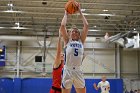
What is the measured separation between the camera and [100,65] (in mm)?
20656

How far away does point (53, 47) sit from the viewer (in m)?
20.4

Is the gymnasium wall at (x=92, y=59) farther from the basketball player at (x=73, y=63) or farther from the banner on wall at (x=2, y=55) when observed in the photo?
A: the basketball player at (x=73, y=63)

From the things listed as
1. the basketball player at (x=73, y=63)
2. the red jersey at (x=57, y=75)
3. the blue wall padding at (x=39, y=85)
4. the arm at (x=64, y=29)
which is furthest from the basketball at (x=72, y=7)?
the blue wall padding at (x=39, y=85)

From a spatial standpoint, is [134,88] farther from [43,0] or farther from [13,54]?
[43,0]

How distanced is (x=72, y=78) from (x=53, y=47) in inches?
613

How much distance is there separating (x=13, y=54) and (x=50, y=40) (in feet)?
8.74

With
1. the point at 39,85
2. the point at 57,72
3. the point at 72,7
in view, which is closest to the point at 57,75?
the point at 57,72

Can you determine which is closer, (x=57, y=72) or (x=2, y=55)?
(x=57, y=72)

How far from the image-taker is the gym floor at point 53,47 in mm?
16003

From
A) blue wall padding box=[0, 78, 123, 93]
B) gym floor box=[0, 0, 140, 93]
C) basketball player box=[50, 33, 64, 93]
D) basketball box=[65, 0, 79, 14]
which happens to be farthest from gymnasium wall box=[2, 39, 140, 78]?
basketball box=[65, 0, 79, 14]

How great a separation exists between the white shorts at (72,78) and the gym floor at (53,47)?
396 inches

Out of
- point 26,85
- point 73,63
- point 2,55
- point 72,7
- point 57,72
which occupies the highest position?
point 72,7

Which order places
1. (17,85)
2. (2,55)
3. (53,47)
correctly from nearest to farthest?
(17,85) → (2,55) → (53,47)

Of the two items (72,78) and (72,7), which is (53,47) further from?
(72,78)
